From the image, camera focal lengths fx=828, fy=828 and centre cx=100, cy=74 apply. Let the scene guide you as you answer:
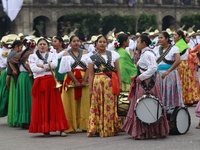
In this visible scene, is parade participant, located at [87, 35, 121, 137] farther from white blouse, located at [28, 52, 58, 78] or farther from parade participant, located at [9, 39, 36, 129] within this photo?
parade participant, located at [9, 39, 36, 129]

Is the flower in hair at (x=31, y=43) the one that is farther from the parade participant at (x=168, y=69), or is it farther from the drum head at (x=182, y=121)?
the drum head at (x=182, y=121)

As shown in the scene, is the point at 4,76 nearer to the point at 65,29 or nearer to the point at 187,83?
the point at 187,83

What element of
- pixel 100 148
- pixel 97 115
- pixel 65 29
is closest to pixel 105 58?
pixel 97 115

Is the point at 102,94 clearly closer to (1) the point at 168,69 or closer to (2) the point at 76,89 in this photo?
(2) the point at 76,89

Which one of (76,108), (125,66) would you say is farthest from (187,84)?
(76,108)

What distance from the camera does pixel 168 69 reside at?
1396cm

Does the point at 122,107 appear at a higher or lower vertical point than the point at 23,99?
lower

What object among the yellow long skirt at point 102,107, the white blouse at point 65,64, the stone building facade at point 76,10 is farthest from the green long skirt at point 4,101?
the stone building facade at point 76,10

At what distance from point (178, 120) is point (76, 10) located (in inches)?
2196

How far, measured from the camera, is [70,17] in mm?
66375

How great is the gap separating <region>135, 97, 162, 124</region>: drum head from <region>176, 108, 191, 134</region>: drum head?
22.8 inches

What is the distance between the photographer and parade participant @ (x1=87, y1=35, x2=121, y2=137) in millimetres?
13617

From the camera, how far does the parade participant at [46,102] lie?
13875 millimetres

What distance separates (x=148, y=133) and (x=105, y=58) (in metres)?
1.49
